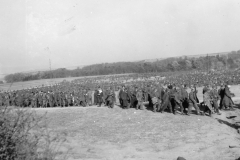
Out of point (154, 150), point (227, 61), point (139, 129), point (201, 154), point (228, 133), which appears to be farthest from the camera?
point (227, 61)

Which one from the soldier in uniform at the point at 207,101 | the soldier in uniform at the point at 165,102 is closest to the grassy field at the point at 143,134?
the soldier in uniform at the point at 165,102

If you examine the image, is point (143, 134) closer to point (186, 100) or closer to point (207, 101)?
point (186, 100)

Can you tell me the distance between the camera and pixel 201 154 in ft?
30.4

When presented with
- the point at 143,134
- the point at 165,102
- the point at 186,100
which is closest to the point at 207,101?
the point at 186,100

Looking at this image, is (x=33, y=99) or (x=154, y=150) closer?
(x=154, y=150)

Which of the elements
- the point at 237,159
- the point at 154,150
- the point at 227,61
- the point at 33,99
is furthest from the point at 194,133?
the point at 227,61

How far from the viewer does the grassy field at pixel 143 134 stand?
9438mm

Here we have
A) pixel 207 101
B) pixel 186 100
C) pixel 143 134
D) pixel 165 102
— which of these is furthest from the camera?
pixel 165 102

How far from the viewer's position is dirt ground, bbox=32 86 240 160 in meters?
9.44

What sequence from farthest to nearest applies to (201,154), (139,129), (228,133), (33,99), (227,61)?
(227,61) < (33,99) < (139,129) < (228,133) < (201,154)

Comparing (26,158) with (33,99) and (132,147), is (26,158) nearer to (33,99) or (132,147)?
(132,147)

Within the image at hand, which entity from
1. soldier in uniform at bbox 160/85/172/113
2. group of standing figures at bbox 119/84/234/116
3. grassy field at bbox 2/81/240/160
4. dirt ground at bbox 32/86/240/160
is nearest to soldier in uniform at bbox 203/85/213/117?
group of standing figures at bbox 119/84/234/116

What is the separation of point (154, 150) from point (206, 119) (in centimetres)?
389

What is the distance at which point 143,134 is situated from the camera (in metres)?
11.3
